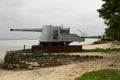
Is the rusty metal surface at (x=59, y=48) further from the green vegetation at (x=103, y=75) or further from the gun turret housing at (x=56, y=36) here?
the green vegetation at (x=103, y=75)

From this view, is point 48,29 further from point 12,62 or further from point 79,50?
point 12,62

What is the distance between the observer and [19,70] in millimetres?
30422

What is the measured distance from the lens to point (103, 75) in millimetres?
22156

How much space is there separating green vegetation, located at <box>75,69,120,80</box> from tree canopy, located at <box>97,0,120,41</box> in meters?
5.42

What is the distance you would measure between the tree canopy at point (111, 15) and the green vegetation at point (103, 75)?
542 cm

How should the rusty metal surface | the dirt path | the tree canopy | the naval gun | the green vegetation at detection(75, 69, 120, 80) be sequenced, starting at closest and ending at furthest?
1. the green vegetation at detection(75, 69, 120, 80)
2. the dirt path
3. the tree canopy
4. the rusty metal surface
5. the naval gun

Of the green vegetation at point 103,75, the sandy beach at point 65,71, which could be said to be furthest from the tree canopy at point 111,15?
the green vegetation at point 103,75

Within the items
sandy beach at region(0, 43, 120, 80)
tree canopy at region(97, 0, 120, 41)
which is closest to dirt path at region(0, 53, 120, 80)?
sandy beach at region(0, 43, 120, 80)

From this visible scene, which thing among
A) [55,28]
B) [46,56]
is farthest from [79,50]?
[46,56]

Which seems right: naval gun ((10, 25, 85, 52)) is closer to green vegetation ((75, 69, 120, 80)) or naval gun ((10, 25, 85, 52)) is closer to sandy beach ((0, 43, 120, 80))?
sandy beach ((0, 43, 120, 80))

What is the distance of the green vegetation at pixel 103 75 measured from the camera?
70.6 ft

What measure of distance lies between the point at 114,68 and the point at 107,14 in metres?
6.09

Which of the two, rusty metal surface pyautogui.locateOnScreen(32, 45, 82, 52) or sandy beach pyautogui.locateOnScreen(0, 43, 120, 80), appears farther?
rusty metal surface pyautogui.locateOnScreen(32, 45, 82, 52)

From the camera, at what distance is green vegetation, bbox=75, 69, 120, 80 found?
2153cm
